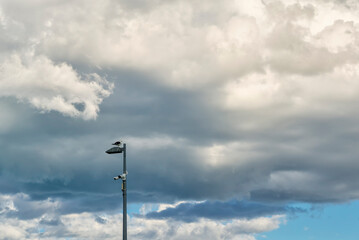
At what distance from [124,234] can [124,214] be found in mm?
1155

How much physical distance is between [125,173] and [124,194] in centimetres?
130

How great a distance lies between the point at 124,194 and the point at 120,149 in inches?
104

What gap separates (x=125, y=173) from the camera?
147 ft

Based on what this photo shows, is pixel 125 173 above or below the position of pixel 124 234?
above

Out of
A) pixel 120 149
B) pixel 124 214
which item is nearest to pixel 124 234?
pixel 124 214

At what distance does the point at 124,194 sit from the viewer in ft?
145

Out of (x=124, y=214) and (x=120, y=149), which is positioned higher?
(x=120, y=149)

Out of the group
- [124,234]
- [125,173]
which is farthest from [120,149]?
[124,234]

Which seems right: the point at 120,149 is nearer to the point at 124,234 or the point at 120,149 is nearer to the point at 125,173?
the point at 125,173

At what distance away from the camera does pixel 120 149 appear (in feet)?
147

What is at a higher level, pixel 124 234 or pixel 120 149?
pixel 120 149

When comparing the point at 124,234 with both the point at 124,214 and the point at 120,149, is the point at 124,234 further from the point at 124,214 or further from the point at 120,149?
the point at 120,149

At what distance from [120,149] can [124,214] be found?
3802mm
